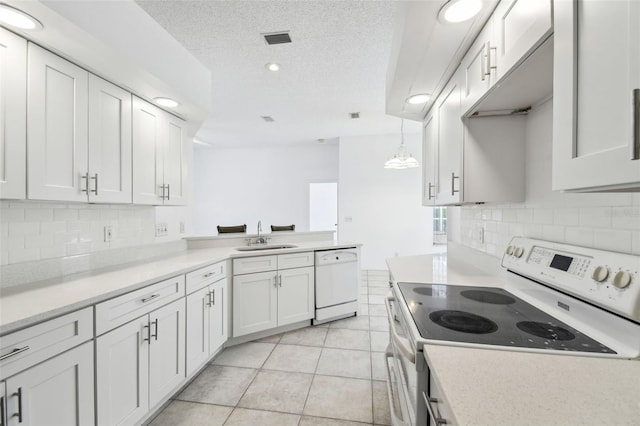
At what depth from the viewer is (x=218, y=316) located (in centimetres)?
235

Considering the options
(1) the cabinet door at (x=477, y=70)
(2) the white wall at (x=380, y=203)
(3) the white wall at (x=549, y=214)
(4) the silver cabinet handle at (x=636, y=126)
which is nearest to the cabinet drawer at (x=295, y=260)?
(3) the white wall at (x=549, y=214)

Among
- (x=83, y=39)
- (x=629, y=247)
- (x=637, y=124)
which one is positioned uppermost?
(x=83, y=39)

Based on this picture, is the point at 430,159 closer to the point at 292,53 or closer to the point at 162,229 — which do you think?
the point at 292,53

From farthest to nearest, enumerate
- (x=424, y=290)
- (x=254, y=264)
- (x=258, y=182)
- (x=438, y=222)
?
1. (x=258, y=182)
2. (x=438, y=222)
3. (x=254, y=264)
4. (x=424, y=290)

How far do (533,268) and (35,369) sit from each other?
2.10 meters

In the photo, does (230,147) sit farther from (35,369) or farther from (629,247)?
(629,247)

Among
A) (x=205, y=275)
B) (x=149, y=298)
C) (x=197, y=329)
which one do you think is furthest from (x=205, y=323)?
(x=149, y=298)

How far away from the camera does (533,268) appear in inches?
50.1

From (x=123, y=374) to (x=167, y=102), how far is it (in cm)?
188

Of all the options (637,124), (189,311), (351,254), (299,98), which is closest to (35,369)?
(189,311)

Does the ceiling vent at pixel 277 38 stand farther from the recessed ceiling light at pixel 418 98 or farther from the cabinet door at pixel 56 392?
the cabinet door at pixel 56 392

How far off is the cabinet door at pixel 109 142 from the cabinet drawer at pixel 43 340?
30.6 inches

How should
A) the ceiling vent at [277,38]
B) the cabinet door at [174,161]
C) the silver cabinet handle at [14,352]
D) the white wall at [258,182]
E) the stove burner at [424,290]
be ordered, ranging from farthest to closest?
the white wall at [258,182]
the cabinet door at [174,161]
the ceiling vent at [277,38]
the stove burner at [424,290]
the silver cabinet handle at [14,352]

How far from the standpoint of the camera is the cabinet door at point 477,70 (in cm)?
118
